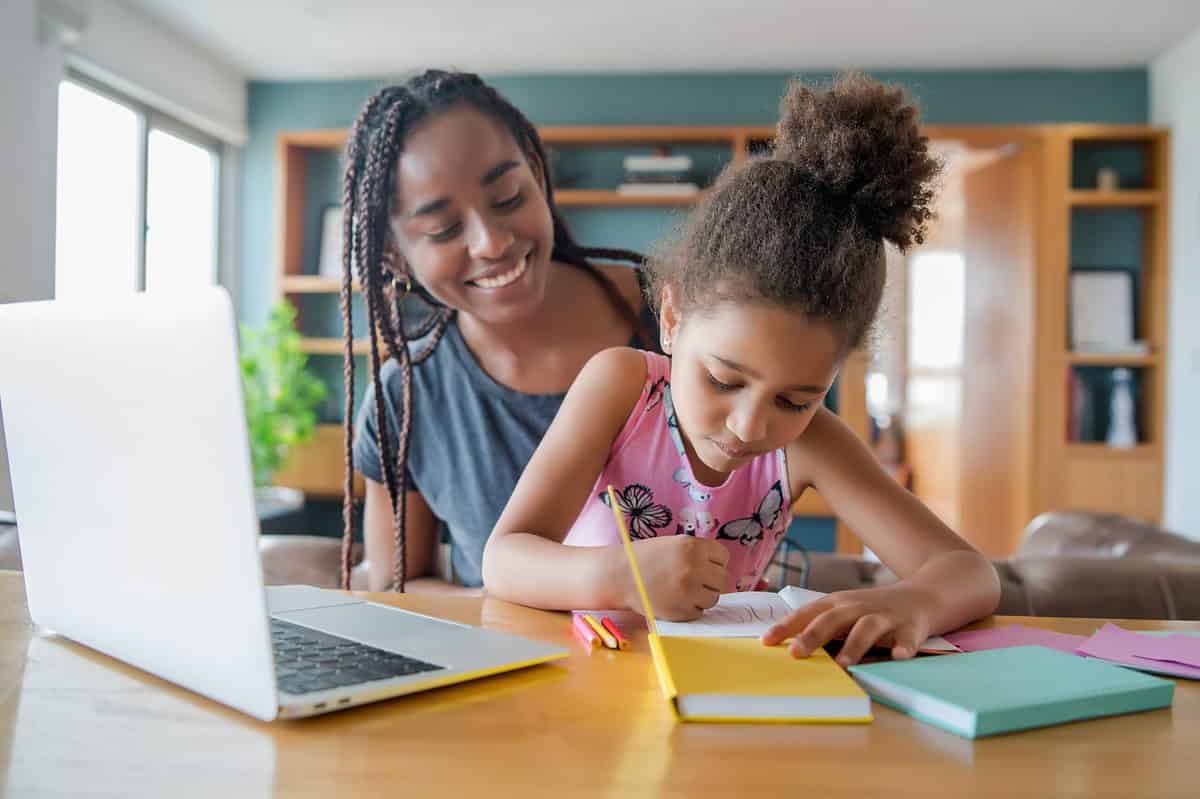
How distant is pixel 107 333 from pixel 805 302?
2.12 ft

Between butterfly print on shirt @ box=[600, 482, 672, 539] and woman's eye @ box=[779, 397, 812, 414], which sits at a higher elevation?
woman's eye @ box=[779, 397, 812, 414]

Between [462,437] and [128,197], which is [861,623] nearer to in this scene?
[462,437]

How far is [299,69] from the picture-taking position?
5.31 m

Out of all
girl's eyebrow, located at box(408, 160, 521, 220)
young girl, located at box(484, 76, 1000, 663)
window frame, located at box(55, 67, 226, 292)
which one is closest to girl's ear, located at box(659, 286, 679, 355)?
young girl, located at box(484, 76, 1000, 663)

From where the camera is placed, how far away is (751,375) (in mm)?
1013

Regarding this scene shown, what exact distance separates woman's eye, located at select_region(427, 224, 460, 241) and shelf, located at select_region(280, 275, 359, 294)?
3.70 metres

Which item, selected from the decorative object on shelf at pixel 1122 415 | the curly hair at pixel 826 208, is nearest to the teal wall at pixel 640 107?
the decorative object on shelf at pixel 1122 415

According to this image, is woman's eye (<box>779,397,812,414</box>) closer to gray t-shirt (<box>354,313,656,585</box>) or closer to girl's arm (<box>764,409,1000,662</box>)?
girl's arm (<box>764,409,1000,662</box>)

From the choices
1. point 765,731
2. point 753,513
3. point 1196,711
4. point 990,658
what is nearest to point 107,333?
point 765,731

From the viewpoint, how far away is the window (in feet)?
13.6

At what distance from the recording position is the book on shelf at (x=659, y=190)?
5.00m

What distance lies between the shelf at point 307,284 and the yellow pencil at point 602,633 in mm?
4486

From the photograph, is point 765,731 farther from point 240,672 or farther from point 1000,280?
point 1000,280

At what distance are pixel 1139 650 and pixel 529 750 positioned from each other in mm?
516
